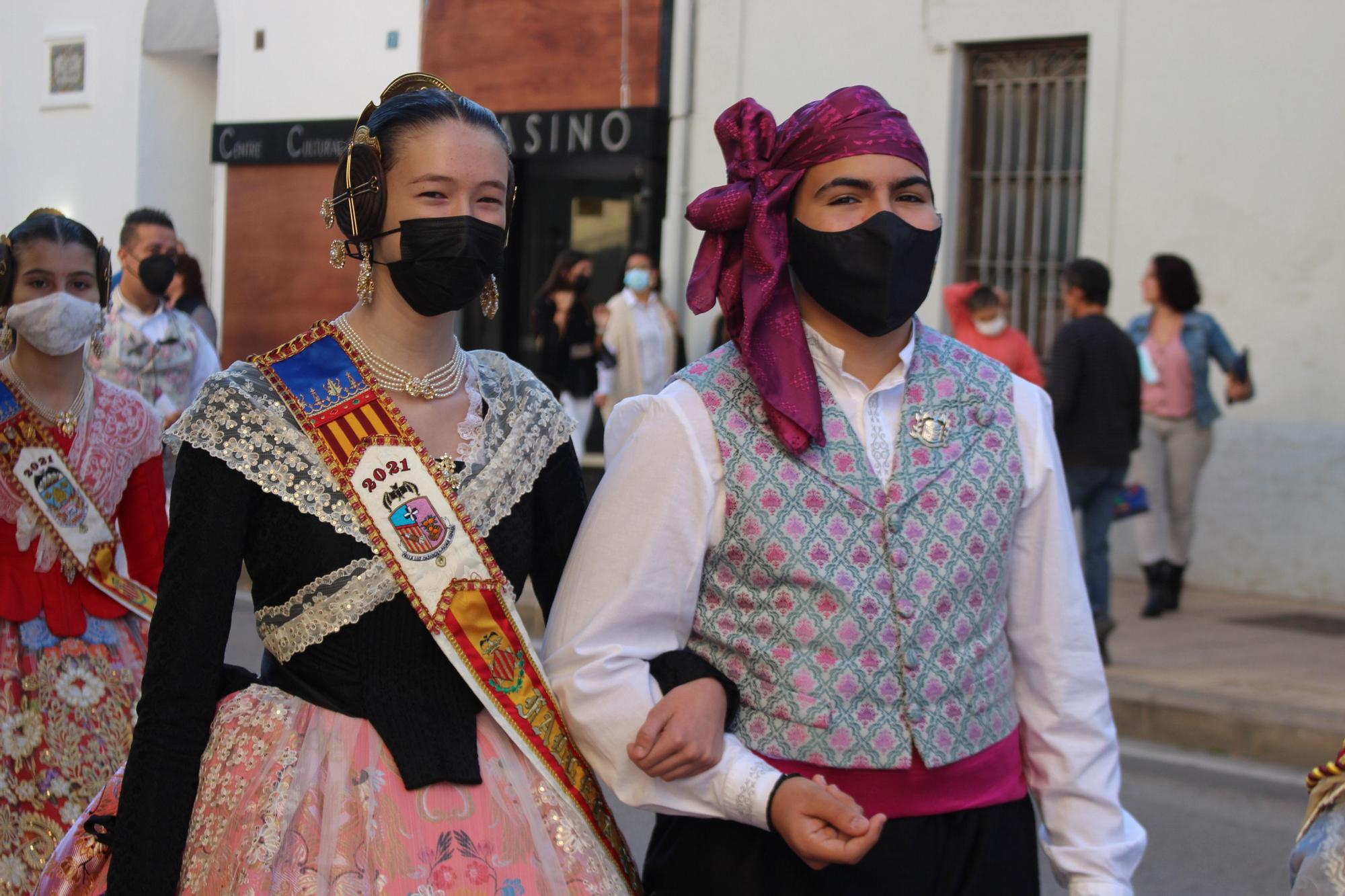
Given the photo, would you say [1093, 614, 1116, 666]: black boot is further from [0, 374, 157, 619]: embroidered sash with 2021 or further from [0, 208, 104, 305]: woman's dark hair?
[0, 208, 104, 305]: woman's dark hair

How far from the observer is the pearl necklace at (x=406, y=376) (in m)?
2.68

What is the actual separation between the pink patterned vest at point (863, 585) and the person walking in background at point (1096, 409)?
608 centimetres

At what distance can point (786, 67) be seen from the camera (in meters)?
12.6

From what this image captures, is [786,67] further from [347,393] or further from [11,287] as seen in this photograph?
[347,393]

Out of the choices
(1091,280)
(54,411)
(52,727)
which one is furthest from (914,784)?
(1091,280)

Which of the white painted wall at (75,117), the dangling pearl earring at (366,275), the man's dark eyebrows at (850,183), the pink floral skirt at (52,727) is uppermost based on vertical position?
the white painted wall at (75,117)

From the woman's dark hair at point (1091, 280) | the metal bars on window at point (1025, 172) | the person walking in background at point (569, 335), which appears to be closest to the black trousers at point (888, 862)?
the woman's dark hair at point (1091, 280)

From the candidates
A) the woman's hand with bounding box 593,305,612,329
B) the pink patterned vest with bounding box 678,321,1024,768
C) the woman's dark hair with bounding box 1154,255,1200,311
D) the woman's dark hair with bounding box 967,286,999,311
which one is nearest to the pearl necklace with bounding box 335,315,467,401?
the pink patterned vest with bounding box 678,321,1024,768

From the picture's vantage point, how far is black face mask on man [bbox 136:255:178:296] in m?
6.79

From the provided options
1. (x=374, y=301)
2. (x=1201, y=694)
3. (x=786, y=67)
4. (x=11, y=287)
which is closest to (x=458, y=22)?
(x=786, y=67)

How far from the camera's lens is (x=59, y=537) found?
3979 millimetres

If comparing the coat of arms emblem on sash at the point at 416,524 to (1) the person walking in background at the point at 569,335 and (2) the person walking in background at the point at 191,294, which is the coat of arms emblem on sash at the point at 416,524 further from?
(1) the person walking in background at the point at 569,335

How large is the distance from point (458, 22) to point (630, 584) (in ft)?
32.2

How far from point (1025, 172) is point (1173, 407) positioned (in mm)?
2731
